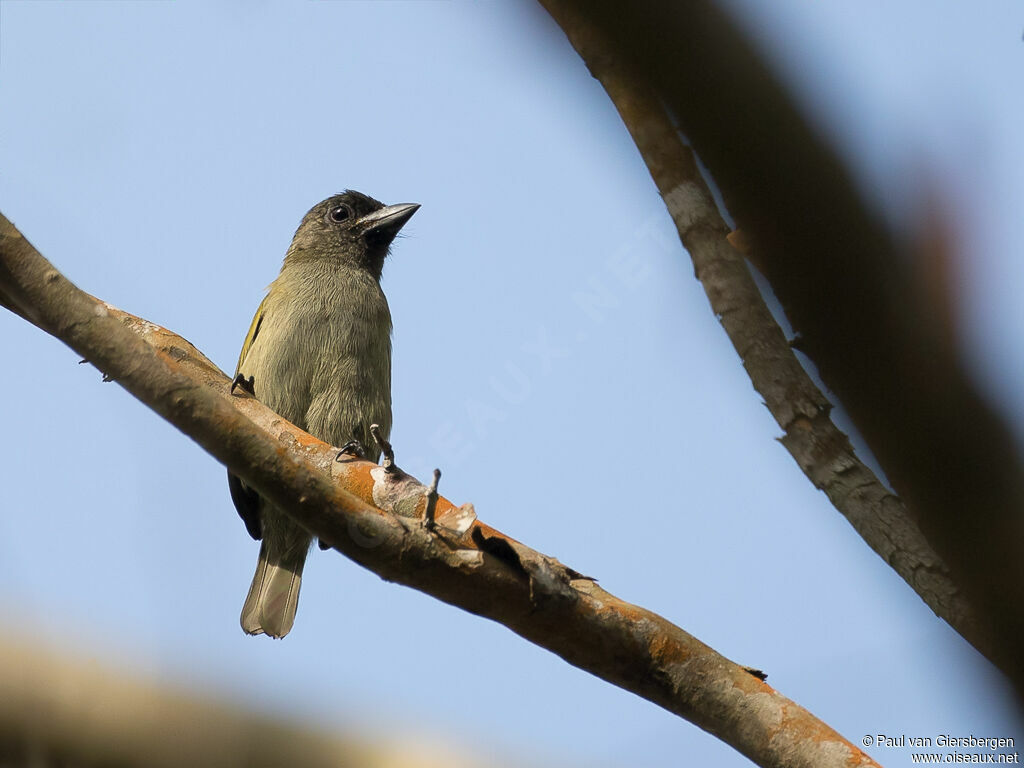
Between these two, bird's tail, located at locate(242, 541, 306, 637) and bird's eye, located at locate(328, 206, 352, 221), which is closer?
bird's tail, located at locate(242, 541, 306, 637)

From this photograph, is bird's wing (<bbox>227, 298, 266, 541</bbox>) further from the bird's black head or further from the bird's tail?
the bird's black head

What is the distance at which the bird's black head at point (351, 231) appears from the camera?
6.88 m

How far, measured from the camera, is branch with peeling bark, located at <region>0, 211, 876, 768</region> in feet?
8.16

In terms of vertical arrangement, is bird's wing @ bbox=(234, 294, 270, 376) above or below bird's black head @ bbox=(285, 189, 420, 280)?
below

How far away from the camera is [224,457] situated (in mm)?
2518

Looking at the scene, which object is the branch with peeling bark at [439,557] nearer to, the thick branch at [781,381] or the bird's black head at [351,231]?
the thick branch at [781,381]

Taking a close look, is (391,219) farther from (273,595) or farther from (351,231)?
(273,595)

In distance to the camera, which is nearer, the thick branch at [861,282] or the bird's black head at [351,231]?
the thick branch at [861,282]

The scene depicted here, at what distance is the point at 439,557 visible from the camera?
2.50m

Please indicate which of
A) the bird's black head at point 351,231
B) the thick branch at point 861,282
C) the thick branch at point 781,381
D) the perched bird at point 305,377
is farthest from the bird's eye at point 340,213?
the thick branch at point 861,282

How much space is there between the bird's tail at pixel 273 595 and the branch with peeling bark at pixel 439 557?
123 inches

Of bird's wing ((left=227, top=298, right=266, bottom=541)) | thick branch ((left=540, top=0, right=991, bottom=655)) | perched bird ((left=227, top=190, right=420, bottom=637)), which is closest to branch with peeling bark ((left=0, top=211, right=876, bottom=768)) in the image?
thick branch ((left=540, top=0, right=991, bottom=655))

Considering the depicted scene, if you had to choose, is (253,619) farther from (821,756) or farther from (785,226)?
(785,226)

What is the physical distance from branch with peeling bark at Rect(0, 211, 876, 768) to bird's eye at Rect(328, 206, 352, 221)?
4767 millimetres
